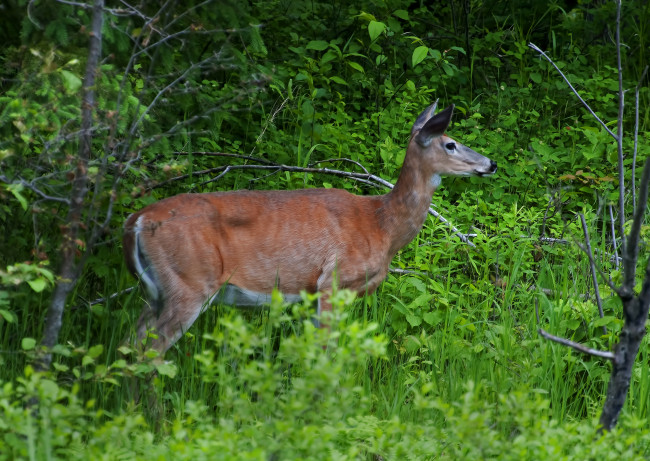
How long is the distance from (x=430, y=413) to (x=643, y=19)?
19.6ft

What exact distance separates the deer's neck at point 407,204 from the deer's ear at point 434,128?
0.45ft

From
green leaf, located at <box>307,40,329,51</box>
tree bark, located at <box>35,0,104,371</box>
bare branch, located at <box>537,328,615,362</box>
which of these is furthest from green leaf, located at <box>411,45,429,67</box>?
bare branch, located at <box>537,328,615,362</box>

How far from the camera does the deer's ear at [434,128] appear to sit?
574cm

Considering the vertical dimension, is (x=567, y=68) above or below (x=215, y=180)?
above

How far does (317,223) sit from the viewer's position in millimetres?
5531

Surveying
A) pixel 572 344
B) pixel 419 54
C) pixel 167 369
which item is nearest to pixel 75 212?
pixel 167 369

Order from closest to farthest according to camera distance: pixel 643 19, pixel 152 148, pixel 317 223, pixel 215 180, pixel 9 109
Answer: pixel 9 109
pixel 152 148
pixel 317 223
pixel 215 180
pixel 643 19

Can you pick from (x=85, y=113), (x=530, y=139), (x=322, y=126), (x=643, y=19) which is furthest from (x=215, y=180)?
(x=643, y=19)

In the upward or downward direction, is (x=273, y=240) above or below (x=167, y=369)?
above

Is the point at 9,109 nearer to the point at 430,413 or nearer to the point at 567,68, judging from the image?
the point at 430,413

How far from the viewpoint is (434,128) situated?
19.1 ft

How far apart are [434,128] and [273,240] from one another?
4.19 ft

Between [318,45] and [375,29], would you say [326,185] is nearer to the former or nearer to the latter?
→ [375,29]

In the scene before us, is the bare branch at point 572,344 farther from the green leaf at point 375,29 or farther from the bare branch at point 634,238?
the green leaf at point 375,29
